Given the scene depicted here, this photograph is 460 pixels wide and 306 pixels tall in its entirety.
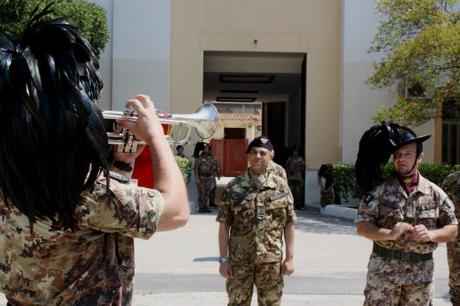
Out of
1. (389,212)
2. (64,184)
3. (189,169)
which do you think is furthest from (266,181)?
(189,169)

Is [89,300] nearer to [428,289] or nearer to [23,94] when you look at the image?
[23,94]

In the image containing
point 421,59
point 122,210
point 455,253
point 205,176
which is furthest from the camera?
point 205,176

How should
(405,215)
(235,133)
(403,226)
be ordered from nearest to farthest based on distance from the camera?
(403,226) < (405,215) < (235,133)

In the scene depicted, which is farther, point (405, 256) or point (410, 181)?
point (410, 181)

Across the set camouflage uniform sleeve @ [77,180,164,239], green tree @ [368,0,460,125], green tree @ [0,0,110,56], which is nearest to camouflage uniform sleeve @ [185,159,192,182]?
green tree @ [0,0,110,56]

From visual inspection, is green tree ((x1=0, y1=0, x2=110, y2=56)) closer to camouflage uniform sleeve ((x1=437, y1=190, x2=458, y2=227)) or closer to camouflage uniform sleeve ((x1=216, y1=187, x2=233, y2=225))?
camouflage uniform sleeve ((x1=216, y1=187, x2=233, y2=225))

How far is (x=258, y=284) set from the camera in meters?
4.91

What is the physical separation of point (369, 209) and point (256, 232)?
1055mm

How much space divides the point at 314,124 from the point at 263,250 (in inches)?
541

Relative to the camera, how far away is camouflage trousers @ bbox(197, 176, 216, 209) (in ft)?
51.1

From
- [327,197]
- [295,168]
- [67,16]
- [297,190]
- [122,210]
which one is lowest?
[327,197]

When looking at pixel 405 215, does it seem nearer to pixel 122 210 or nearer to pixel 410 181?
pixel 410 181

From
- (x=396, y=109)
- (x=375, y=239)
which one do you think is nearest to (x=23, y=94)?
(x=375, y=239)

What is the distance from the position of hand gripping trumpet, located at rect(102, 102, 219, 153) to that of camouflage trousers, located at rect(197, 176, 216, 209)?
40.2 feet
